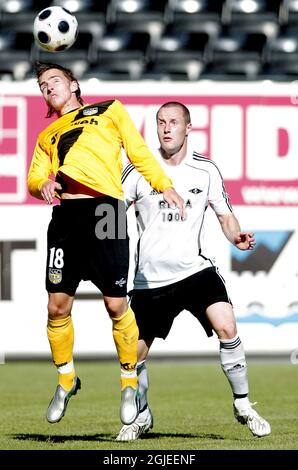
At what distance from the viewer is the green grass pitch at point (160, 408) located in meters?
6.86

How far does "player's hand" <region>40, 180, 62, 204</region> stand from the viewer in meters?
6.67

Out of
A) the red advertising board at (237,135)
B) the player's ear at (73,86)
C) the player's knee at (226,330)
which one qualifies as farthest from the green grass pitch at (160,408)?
the player's ear at (73,86)

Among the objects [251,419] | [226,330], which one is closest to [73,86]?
[226,330]

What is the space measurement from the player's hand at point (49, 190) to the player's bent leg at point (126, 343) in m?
0.71

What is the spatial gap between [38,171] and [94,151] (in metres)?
0.37

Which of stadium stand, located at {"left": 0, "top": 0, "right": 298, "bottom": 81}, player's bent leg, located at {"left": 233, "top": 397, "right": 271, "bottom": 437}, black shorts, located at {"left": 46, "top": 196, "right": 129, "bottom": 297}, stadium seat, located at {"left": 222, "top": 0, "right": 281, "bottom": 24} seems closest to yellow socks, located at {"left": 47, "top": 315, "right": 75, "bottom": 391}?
black shorts, located at {"left": 46, "top": 196, "right": 129, "bottom": 297}

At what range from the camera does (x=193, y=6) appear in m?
15.1

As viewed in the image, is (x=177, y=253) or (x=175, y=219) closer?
Result: (x=177, y=253)

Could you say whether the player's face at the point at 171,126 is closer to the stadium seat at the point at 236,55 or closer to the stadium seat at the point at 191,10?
the stadium seat at the point at 236,55

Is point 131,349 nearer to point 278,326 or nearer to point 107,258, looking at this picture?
point 107,258

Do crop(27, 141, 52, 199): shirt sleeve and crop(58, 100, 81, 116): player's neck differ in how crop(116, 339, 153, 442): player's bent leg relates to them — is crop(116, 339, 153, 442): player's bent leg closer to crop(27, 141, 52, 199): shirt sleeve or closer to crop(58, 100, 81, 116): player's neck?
crop(27, 141, 52, 199): shirt sleeve

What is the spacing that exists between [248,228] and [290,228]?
47 centimetres

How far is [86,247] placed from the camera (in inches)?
272

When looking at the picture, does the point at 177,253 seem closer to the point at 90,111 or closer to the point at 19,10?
the point at 90,111
